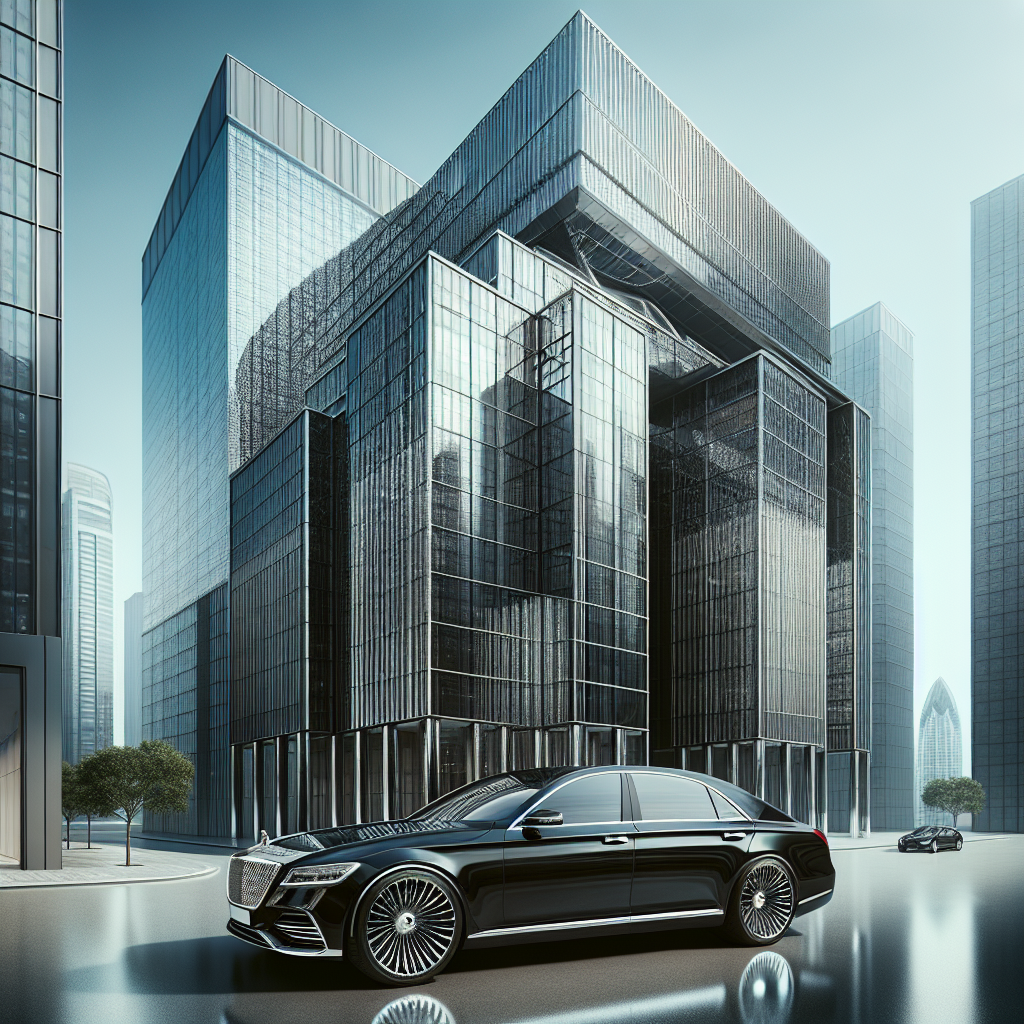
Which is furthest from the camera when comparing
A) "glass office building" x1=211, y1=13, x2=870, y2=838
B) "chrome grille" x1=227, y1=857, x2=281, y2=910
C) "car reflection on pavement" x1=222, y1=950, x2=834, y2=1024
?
"glass office building" x1=211, y1=13, x2=870, y2=838

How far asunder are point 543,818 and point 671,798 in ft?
4.93

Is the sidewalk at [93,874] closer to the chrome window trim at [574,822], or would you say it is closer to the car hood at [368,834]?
the car hood at [368,834]

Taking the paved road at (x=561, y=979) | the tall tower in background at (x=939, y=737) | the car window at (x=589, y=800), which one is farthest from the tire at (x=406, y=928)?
the tall tower in background at (x=939, y=737)

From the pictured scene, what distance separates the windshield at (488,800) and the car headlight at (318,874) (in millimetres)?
1285

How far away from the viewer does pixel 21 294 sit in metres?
22.6

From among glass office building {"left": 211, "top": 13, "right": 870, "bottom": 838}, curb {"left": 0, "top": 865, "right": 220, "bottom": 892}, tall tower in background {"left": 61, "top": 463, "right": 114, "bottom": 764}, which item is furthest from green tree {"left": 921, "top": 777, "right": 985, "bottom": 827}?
tall tower in background {"left": 61, "top": 463, "right": 114, "bottom": 764}

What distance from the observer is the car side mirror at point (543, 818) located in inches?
311

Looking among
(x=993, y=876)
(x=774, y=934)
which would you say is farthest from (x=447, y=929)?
(x=993, y=876)

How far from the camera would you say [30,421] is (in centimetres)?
2219

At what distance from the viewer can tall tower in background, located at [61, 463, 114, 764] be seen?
181m

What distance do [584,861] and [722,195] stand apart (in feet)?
176

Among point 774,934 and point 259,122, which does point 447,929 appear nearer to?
point 774,934

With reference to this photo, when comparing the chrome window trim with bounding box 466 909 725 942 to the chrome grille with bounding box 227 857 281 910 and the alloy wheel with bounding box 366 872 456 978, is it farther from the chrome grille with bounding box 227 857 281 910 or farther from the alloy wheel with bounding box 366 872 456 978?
the chrome grille with bounding box 227 857 281 910

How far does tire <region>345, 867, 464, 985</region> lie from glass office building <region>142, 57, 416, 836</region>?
172 ft
